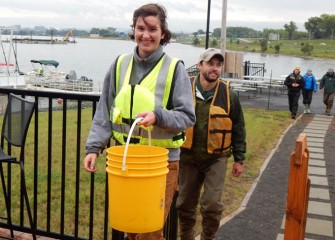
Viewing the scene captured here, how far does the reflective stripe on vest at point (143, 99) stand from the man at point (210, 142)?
4.02 feet

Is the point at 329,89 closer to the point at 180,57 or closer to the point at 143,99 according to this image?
the point at 143,99

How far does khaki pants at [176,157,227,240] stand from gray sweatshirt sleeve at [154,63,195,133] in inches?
57.7

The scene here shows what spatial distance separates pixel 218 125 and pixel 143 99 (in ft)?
5.04

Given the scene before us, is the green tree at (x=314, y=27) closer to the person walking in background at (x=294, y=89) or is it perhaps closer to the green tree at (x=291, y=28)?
the green tree at (x=291, y=28)

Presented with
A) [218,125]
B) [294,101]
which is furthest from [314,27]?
[218,125]

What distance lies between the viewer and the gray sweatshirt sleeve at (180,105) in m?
2.55

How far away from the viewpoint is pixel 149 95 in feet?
8.39

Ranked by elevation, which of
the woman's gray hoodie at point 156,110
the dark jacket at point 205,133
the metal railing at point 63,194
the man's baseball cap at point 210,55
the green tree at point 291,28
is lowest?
the metal railing at point 63,194

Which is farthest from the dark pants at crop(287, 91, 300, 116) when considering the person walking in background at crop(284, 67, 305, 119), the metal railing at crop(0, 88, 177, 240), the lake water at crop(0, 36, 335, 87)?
the metal railing at crop(0, 88, 177, 240)

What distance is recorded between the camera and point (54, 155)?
369 inches

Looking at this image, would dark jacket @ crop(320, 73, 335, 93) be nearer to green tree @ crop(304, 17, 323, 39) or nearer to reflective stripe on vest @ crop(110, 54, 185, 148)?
reflective stripe on vest @ crop(110, 54, 185, 148)

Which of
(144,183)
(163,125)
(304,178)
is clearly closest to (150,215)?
(144,183)

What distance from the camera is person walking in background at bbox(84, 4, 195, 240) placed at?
8.40ft

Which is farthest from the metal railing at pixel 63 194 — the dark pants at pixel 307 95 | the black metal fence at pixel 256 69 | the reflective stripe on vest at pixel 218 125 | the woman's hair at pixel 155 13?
the black metal fence at pixel 256 69
